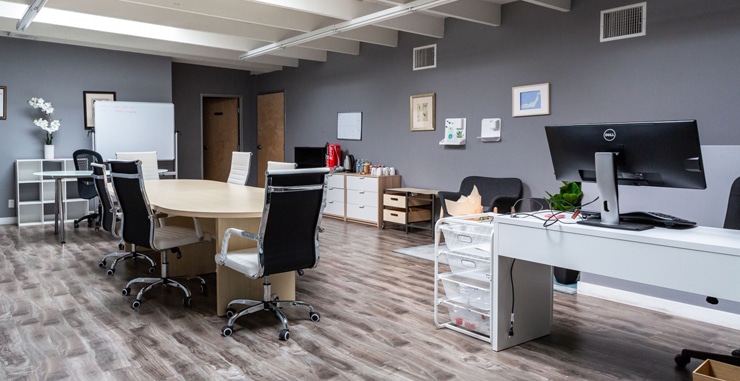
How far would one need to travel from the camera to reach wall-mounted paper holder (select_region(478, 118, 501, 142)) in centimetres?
593

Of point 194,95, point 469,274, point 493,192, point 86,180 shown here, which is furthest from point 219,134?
point 469,274

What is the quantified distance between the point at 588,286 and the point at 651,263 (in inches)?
73.8

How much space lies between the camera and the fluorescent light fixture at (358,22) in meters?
5.12

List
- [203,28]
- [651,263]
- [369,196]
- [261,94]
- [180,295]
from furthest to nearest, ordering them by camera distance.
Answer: [261,94] → [369,196] → [203,28] → [180,295] → [651,263]

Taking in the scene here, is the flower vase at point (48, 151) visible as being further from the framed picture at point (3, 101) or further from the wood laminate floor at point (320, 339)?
the wood laminate floor at point (320, 339)

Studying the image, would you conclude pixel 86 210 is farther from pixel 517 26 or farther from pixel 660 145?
pixel 660 145

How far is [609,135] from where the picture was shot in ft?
7.87

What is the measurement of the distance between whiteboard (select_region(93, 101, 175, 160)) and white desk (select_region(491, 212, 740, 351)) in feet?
21.5

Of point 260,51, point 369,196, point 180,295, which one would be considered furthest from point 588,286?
point 260,51

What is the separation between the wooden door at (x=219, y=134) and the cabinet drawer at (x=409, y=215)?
465 cm

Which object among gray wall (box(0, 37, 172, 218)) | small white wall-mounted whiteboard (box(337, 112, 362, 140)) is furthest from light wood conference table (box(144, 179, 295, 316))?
gray wall (box(0, 37, 172, 218))

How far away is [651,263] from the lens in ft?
7.30

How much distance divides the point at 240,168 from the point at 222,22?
2.19 m

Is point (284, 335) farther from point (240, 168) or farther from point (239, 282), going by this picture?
point (240, 168)
